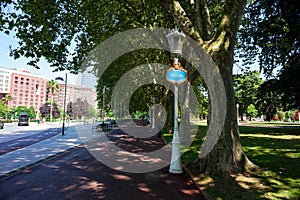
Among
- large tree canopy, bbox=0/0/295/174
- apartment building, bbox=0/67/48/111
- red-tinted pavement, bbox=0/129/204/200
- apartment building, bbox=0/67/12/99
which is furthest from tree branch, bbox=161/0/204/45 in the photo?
apartment building, bbox=0/67/12/99

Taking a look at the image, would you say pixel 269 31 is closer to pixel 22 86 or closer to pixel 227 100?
pixel 227 100

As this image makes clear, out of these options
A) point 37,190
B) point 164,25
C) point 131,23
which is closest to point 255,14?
point 164,25

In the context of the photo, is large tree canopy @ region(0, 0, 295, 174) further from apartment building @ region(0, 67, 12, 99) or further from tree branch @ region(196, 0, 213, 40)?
apartment building @ region(0, 67, 12, 99)

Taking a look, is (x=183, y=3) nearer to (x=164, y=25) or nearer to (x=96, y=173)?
(x=164, y=25)

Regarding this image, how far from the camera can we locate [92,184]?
6.50m

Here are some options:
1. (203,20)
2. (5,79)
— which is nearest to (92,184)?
(203,20)

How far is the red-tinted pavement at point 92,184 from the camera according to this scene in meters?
5.59

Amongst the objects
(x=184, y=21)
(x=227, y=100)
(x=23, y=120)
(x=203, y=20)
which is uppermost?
(x=203, y=20)

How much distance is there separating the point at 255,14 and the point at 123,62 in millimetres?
14132

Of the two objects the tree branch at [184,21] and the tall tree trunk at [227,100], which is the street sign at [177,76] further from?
the tree branch at [184,21]

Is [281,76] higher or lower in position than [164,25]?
lower

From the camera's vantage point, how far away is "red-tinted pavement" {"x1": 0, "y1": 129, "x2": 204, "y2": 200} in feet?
18.3

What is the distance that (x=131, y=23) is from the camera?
1641 centimetres

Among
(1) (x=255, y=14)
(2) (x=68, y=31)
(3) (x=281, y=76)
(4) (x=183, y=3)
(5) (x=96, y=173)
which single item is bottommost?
(5) (x=96, y=173)
